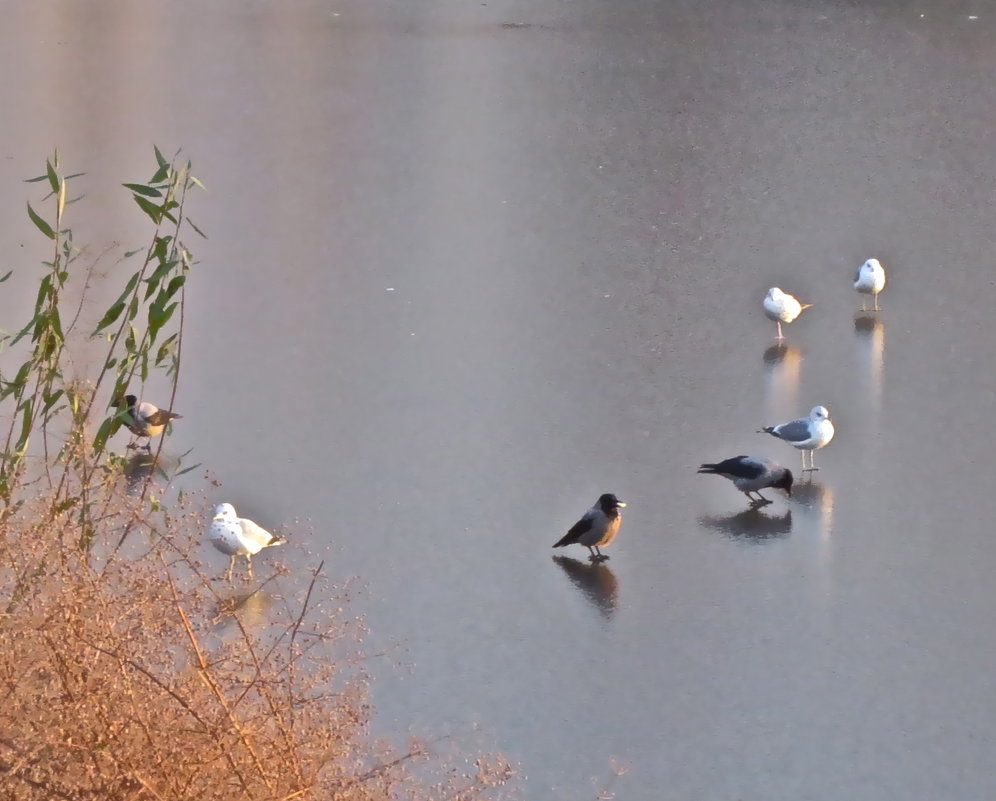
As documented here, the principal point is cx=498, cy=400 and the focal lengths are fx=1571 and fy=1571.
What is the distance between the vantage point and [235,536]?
5918mm

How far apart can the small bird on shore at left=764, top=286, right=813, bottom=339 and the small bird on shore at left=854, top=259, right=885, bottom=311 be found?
47 centimetres

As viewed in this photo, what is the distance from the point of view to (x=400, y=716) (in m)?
5.13

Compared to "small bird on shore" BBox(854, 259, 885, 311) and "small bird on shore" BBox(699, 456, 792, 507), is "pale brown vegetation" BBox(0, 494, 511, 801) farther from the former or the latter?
"small bird on shore" BBox(854, 259, 885, 311)

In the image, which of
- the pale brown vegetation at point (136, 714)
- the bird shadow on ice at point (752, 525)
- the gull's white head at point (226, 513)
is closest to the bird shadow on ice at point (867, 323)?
the bird shadow on ice at point (752, 525)

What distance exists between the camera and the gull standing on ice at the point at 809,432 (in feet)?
22.7

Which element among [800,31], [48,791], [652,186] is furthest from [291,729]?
[800,31]

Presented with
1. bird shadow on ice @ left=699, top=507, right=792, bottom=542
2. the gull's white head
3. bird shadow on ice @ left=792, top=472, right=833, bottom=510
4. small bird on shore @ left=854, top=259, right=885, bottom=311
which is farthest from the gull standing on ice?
the gull's white head

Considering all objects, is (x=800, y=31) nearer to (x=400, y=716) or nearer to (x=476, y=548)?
(x=476, y=548)

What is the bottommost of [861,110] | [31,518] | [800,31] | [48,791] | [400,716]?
[400,716]

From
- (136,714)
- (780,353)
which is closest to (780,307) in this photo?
(780,353)

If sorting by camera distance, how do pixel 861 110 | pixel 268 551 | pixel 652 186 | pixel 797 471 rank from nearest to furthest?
pixel 268 551 < pixel 797 471 < pixel 652 186 < pixel 861 110

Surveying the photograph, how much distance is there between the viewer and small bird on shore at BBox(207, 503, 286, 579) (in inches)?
233

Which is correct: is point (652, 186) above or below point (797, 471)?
above

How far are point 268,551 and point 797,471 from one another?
2.38 meters
